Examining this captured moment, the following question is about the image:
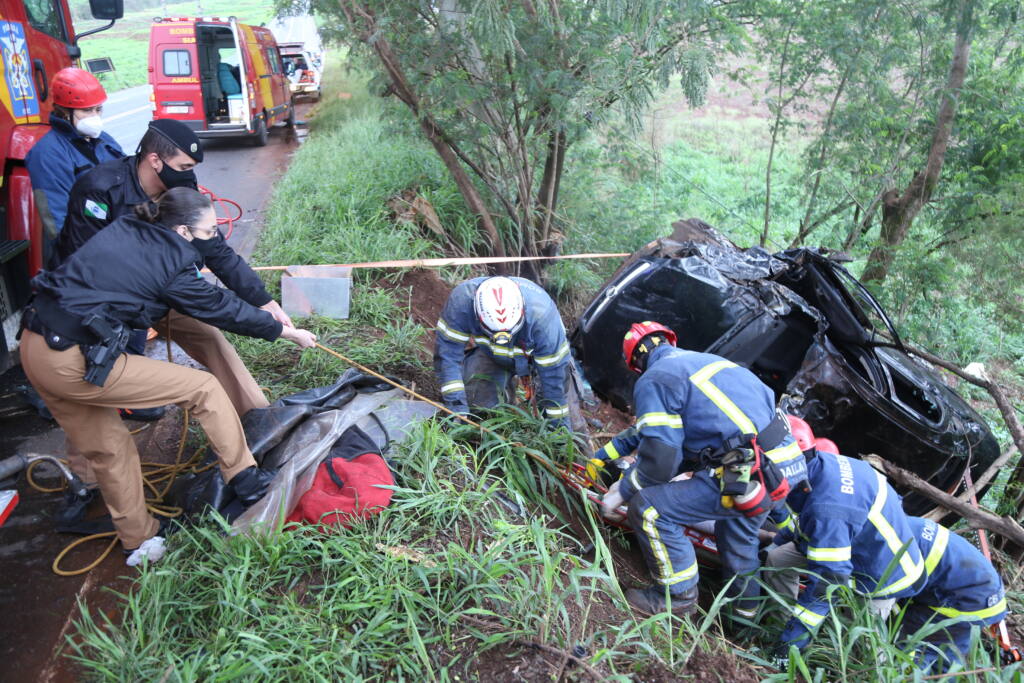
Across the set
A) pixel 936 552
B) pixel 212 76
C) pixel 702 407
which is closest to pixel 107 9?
pixel 702 407

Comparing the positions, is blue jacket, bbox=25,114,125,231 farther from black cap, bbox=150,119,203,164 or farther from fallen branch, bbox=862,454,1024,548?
fallen branch, bbox=862,454,1024,548

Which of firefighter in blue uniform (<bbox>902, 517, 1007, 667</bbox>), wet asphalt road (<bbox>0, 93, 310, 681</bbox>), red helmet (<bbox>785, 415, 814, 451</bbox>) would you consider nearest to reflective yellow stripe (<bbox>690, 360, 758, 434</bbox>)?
red helmet (<bbox>785, 415, 814, 451</bbox>)

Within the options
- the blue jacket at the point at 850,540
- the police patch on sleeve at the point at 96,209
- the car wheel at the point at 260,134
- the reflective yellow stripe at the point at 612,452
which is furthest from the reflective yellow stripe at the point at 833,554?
the car wheel at the point at 260,134

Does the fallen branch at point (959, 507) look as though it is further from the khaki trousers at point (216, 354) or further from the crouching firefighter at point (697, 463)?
the khaki trousers at point (216, 354)

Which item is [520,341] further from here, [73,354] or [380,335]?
[73,354]

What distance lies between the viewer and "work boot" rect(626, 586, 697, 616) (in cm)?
293

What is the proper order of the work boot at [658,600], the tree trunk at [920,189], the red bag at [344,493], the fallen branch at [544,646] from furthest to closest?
the tree trunk at [920,189] < the work boot at [658,600] < the red bag at [344,493] < the fallen branch at [544,646]

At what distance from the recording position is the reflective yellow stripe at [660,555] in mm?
2977

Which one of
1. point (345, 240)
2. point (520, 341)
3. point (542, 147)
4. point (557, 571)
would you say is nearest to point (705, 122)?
point (542, 147)

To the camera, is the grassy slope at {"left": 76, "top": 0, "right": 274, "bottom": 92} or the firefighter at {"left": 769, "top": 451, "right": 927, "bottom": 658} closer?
the firefighter at {"left": 769, "top": 451, "right": 927, "bottom": 658}

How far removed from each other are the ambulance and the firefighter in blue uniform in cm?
1096

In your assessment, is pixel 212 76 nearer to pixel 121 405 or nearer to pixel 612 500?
pixel 121 405

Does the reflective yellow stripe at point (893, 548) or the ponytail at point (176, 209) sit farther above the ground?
the ponytail at point (176, 209)

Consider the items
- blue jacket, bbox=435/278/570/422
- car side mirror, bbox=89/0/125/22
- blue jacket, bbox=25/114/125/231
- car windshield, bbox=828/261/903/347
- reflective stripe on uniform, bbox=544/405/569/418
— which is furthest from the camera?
car side mirror, bbox=89/0/125/22
